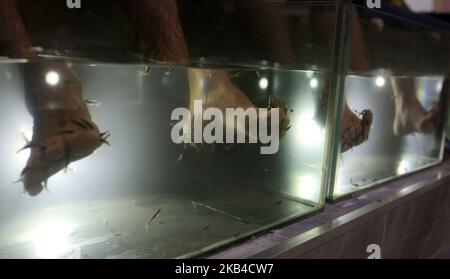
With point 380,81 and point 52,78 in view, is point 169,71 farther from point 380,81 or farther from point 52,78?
point 380,81

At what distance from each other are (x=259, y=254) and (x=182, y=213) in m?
0.23

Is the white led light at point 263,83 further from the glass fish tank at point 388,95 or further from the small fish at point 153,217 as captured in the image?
the small fish at point 153,217

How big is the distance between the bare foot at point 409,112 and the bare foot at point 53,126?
102 cm

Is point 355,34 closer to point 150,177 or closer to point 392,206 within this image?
point 392,206

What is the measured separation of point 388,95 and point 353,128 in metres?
0.33

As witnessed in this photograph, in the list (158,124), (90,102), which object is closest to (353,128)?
(158,124)

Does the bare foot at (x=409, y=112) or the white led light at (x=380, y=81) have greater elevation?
the white led light at (x=380, y=81)

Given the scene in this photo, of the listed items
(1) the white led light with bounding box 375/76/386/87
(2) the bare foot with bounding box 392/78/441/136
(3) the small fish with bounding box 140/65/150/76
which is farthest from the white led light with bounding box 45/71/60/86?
(2) the bare foot with bounding box 392/78/441/136

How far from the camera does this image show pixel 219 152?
1007mm

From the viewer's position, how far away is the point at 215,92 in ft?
2.75

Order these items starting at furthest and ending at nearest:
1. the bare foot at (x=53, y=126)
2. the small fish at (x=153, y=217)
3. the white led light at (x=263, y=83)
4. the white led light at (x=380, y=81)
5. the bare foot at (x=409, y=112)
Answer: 1. the bare foot at (x=409, y=112)
2. the white led light at (x=380, y=81)
3. the white led light at (x=263, y=83)
4. the small fish at (x=153, y=217)
5. the bare foot at (x=53, y=126)
